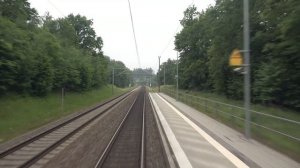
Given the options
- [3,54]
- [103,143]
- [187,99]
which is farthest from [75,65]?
[103,143]

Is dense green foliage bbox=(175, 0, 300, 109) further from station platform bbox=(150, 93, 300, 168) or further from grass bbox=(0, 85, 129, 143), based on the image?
grass bbox=(0, 85, 129, 143)

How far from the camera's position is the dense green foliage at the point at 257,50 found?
25.4 meters

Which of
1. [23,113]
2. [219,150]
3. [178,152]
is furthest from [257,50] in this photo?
[178,152]

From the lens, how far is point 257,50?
40844 mm

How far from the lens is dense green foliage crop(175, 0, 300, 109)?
83.3 feet

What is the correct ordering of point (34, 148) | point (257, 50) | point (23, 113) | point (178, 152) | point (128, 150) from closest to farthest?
point (178, 152) < point (128, 150) < point (34, 148) < point (23, 113) < point (257, 50)

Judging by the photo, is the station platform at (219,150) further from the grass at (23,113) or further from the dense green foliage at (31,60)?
the dense green foliage at (31,60)

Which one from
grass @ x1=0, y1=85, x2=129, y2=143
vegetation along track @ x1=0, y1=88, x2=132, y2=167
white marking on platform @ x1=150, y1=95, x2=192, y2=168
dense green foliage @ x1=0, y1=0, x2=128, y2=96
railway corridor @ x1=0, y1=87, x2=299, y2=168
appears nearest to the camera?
white marking on platform @ x1=150, y1=95, x2=192, y2=168

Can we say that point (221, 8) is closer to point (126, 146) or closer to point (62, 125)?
point (62, 125)

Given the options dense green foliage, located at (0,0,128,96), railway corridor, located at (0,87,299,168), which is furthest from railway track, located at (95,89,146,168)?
dense green foliage, located at (0,0,128,96)

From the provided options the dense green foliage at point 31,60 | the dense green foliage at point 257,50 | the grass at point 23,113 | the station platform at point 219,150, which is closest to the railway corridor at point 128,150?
the station platform at point 219,150

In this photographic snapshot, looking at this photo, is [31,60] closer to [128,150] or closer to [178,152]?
[128,150]

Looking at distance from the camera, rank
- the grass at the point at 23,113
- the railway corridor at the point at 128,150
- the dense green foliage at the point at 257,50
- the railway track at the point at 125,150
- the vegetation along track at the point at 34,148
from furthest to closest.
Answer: the dense green foliage at the point at 257,50 < the grass at the point at 23,113 < the vegetation along track at the point at 34,148 < the railway track at the point at 125,150 < the railway corridor at the point at 128,150

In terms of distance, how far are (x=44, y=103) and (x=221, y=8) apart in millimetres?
21091
